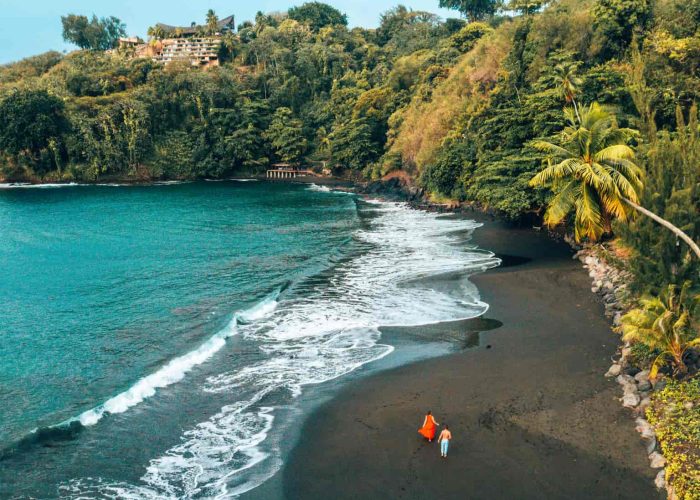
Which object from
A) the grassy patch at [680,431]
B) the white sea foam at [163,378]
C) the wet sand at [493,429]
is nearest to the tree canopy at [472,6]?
the wet sand at [493,429]

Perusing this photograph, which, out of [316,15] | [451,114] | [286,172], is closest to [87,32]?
[316,15]

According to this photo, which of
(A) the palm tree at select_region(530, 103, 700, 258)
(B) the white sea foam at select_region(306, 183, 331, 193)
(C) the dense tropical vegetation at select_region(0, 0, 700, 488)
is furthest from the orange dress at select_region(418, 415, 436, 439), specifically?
(B) the white sea foam at select_region(306, 183, 331, 193)

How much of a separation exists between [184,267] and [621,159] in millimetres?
28495

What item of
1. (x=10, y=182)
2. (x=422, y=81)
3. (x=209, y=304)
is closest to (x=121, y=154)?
(x=10, y=182)

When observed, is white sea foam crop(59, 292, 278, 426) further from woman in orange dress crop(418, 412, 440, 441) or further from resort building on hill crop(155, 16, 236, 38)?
resort building on hill crop(155, 16, 236, 38)

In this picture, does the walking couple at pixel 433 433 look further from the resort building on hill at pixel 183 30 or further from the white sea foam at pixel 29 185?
the resort building on hill at pixel 183 30

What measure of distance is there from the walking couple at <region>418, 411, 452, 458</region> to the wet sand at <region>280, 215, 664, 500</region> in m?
0.22

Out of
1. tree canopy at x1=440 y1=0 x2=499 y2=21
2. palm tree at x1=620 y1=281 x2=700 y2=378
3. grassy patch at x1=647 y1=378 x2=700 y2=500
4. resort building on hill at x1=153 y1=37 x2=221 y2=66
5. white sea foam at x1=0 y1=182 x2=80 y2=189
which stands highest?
tree canopy at x1=440 y1=0 x2=499 y2=21

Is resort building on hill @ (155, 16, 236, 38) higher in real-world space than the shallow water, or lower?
higher

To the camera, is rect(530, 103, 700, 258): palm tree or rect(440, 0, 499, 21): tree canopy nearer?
rect(530, 103, 700, 258): palm tree

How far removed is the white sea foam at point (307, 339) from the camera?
607 inches

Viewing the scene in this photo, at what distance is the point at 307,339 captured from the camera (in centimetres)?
2498

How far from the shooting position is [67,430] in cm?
1802

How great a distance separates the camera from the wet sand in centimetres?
1436
